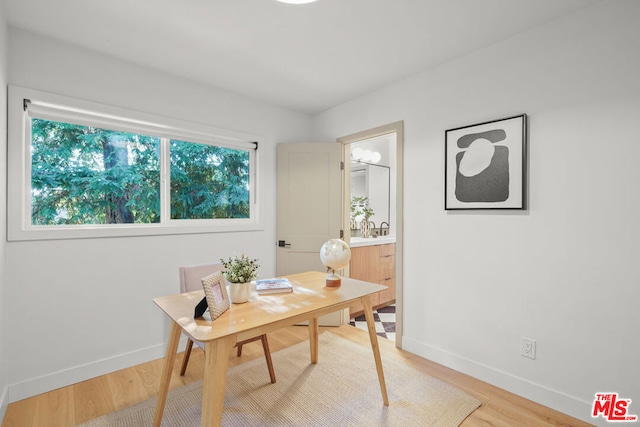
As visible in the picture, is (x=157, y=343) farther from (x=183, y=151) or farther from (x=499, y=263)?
(x=499, y=263)

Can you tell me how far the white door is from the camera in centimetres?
337

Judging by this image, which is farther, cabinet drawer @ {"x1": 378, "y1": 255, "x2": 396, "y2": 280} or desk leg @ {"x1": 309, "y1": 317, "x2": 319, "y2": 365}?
cabinet drawer @ {"x1": 378, "y1": 255, "x2": 396, "y2": 280}

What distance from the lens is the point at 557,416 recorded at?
185cm

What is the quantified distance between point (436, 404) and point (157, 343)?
219cm

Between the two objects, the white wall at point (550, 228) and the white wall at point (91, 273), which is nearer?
the white wall at point (550, 228)

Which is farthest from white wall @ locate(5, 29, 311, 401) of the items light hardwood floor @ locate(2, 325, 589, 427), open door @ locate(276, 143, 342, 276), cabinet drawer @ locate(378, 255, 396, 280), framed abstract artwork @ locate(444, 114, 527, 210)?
framed abstract artwork @ locate(444, 114, 527, 210)

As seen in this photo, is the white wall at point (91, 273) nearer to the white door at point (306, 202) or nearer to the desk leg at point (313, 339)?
the white door at point (306, 202)

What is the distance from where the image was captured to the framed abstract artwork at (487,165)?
6.72 ft

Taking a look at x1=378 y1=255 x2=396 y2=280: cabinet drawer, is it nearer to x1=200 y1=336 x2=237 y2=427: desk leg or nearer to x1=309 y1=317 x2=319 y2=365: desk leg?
x1=309 y1=317 x2=319 y2=365: desk leg

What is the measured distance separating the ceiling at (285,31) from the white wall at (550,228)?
226 mm

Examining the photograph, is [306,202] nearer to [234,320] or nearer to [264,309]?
[264,309]

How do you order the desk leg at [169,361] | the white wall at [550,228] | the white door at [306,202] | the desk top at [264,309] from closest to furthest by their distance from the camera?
the desk top at [264,309] < the desk leg at [169,361] < the white wall at [550,228] < the white door at [306,202]

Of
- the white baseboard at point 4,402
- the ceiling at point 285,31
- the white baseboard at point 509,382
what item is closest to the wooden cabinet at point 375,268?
the white baseboard at point 509,382

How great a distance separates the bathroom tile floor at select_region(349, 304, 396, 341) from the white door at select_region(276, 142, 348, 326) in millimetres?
238
